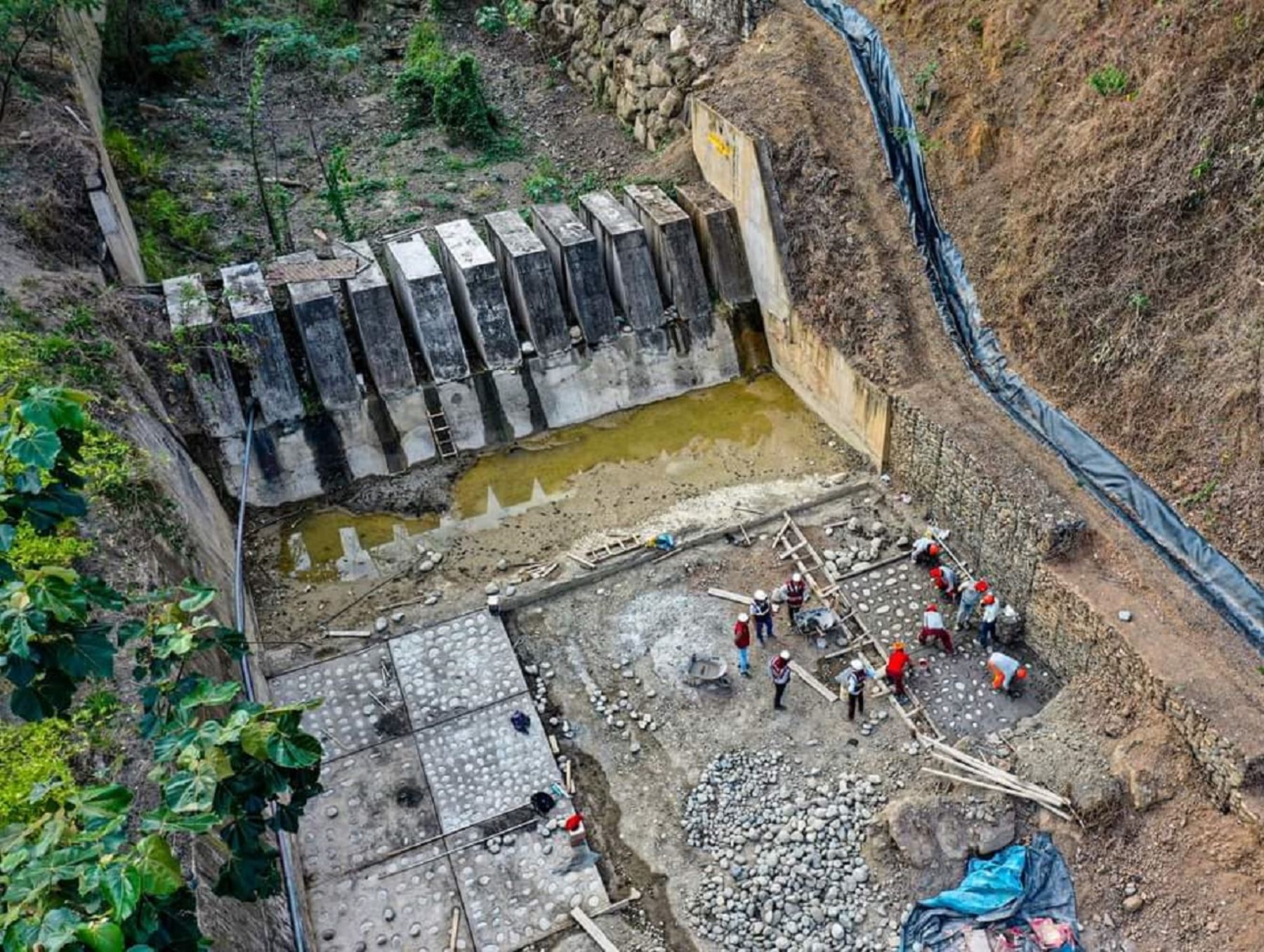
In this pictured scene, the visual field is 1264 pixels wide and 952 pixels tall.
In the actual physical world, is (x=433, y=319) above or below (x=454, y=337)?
above

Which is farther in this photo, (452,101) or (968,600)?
(452,101)

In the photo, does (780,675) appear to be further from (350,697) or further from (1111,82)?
(1111,82)

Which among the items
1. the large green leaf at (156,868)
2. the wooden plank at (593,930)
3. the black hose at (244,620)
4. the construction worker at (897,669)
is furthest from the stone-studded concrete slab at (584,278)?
the large green leaf at (156,868)

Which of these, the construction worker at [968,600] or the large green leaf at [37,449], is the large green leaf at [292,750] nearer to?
the large green leaf at [37,449]

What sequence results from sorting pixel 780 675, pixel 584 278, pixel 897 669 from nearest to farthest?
pixel 780 675, pixel 897 669, pixel 584 278

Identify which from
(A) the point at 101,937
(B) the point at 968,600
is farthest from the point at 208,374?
(B) the point at 968,600

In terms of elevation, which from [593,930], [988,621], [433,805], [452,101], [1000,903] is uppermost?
[452,101]

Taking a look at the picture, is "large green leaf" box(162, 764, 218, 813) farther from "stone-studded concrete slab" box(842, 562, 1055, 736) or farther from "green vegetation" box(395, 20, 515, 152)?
"green vegetation" box(395, 20, 515, 152)
